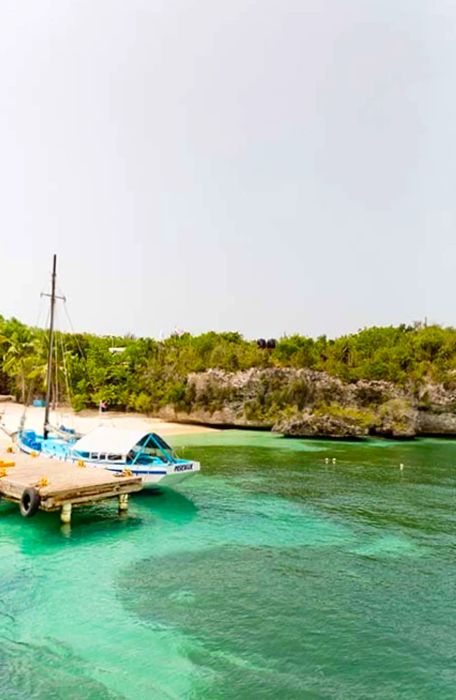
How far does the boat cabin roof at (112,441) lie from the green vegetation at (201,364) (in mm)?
40979

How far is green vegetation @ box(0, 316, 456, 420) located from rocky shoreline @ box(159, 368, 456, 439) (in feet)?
0.67

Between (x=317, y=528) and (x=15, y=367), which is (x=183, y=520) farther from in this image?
(x=15, y=367)

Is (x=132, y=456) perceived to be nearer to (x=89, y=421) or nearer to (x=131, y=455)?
(x=131, y=455)

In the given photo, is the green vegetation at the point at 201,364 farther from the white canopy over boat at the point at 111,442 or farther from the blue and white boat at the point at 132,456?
the white canopy over boat at the point at 111,442

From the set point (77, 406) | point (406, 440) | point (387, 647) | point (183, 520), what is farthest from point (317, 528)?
point (77, 406)

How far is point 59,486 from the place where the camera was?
2355cm

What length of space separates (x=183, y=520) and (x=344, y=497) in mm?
10730

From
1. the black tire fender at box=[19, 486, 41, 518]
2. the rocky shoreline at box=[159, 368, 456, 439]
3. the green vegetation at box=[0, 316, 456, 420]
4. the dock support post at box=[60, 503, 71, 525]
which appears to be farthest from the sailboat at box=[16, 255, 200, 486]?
the green vegetation at box=[0, 316, 456, 420]

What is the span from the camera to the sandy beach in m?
62.0

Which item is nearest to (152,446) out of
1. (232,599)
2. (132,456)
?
(132,456)

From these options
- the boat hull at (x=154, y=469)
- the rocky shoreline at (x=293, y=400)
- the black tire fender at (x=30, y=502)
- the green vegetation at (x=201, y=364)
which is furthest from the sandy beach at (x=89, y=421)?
the black tire fender at (x=30, y=502)

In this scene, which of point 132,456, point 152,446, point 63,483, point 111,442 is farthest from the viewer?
point 152,446

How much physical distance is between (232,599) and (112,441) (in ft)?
49.7

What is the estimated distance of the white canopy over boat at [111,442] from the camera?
29.0 meters
